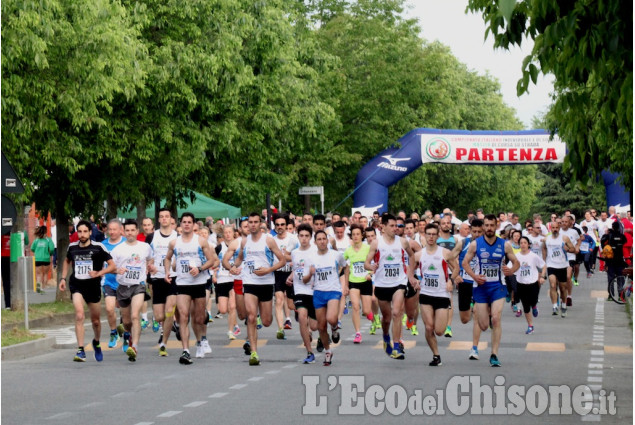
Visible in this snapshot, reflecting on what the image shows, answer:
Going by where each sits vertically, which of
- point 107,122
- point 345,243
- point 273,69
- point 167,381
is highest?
point 273,69

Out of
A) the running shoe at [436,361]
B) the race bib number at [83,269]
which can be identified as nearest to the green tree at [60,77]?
the race bib number at [83,269]

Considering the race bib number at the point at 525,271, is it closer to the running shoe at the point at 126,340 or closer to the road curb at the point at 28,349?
the running shoe at the point at 126,340

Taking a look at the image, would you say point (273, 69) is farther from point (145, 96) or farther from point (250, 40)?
point (145, 96)

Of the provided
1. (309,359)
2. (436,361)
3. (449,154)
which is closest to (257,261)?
(309,359)

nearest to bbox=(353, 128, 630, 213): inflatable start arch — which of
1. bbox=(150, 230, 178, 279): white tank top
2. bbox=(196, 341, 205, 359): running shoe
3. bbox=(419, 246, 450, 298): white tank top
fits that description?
bbox=(150, 230, 178, 279): white tank top

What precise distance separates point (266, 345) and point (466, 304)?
2.84 m

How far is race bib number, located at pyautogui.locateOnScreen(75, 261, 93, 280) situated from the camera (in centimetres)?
1750

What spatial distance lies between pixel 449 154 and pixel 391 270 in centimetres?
3052

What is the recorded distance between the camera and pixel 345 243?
2403 centimetres

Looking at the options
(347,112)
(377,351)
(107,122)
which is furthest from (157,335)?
(347,112)

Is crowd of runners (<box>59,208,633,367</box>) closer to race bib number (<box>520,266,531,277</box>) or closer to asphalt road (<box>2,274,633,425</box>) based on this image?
asphalt road (<box>2,274,633,425</box>)

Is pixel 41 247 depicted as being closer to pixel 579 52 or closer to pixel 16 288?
pixel 16 288

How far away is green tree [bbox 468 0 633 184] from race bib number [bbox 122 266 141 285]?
31.3ft

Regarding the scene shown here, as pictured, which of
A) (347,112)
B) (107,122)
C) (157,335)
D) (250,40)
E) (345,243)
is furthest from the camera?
(347,112)
